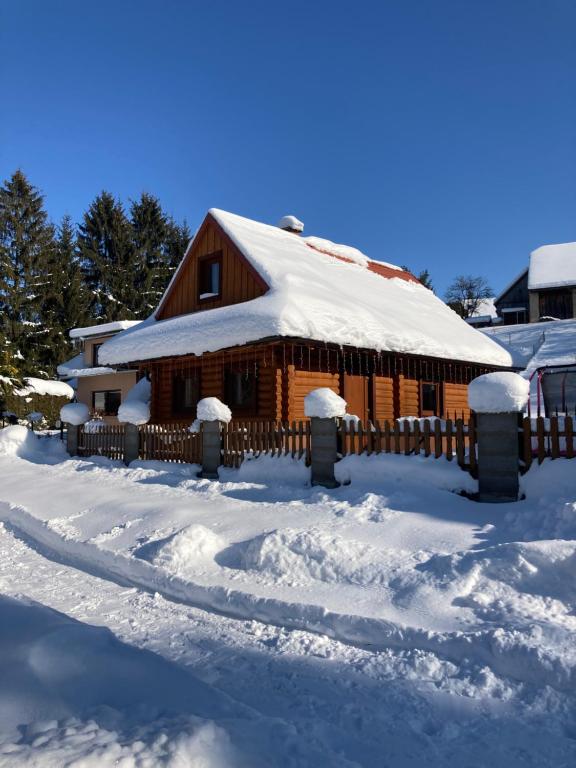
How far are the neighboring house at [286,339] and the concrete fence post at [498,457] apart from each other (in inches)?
217

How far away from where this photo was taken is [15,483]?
11.4m

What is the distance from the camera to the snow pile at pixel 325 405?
29.2 ft

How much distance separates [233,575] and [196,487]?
4.68m

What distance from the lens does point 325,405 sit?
29.3ft

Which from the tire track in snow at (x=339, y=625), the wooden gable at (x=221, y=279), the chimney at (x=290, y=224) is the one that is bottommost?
the tire track in snow at (x=339, y=625)

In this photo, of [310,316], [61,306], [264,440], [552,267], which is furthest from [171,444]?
[552,267]

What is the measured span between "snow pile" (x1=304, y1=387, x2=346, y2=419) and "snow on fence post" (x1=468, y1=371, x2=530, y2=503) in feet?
7.63

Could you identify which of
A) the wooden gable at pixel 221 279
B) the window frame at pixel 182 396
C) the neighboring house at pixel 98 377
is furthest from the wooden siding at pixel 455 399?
the neighboring house at pixel 98 377

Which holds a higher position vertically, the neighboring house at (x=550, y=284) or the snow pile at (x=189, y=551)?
the neighboring house at (x=550, y=284)

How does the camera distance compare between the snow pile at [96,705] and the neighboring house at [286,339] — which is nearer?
the snow pile at [96,705]

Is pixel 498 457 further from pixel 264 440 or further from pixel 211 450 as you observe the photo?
pixel 211 450

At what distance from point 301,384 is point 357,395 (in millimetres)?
2083

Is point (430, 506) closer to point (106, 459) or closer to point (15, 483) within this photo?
point (15, 483)

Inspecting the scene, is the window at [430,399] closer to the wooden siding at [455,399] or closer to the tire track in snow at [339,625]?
the wooden siding at [455,399]
